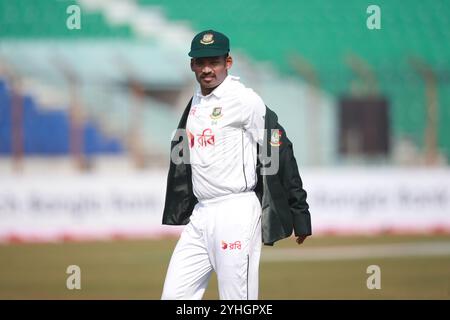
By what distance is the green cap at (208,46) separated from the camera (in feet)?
20.3

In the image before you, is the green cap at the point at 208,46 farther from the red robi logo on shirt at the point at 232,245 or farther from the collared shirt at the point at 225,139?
the red robi logo on shirt at the point at 232,245

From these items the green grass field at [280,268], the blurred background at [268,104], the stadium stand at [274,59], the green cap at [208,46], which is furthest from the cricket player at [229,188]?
the stadium stand at [274,59]

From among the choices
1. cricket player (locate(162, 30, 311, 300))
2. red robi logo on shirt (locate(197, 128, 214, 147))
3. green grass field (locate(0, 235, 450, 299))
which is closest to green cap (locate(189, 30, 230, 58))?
cricket player (locate(162, 30, 311, 300))

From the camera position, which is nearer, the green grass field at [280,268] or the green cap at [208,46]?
the green cap at [208,46]

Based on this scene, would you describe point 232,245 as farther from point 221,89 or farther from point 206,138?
point 221,89

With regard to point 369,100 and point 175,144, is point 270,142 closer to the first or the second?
point 175,144

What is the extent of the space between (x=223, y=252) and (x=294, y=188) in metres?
0.66

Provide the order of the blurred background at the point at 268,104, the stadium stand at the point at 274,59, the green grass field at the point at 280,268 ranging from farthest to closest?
1. the stadium stand at the point at 274,59
2. the blurred background at the point at 268,104
3. the green grass field at the point at 280,268

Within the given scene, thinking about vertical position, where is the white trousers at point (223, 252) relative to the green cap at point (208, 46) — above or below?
below

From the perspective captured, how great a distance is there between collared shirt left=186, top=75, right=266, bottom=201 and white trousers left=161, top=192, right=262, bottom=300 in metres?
0.12

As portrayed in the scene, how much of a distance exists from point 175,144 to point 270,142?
0.71 metres

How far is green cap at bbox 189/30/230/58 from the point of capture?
6.18 m

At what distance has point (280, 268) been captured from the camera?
46.5 ft
